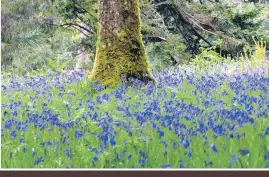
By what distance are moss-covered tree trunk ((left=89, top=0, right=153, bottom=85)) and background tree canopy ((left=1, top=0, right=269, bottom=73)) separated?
9.08 ft

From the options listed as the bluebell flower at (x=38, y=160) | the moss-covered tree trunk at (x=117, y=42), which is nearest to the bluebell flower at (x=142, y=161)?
the bluebell flower at (x=38, y=160)

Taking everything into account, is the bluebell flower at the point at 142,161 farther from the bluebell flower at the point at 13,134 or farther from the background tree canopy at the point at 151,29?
the background tree canopy at the point at 151,29

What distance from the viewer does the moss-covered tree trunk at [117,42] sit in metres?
4.38

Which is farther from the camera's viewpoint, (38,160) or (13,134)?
(13,134)

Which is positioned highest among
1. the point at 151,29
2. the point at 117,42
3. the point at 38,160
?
the point at 151,29

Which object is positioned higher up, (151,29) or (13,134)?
(151,29)

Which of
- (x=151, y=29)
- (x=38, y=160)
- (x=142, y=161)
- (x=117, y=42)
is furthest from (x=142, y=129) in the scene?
(x=151, y=29)

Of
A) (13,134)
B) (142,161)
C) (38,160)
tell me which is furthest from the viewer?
(13,134)

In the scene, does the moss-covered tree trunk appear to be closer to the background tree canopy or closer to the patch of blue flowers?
the patch of blue flowers

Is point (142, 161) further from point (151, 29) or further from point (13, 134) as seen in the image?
point (151, 29)

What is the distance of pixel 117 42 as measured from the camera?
14.5ft

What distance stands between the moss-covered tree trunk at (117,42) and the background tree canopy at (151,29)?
2768 millimetres

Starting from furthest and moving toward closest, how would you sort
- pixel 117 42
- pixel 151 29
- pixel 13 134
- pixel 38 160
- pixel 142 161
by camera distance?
pixel 151 29 < pixel 117 42 < pixel 13 134 < pixel 38 160 < pixel 142 161

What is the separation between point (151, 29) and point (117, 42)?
3.57m
